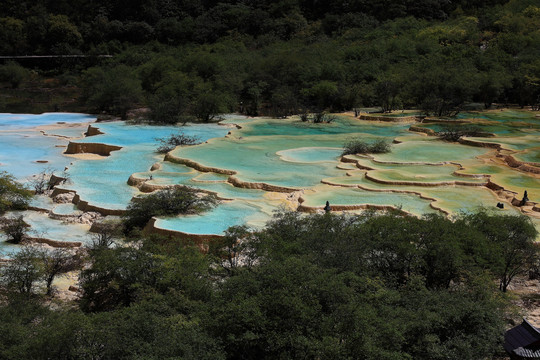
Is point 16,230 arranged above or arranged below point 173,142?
below

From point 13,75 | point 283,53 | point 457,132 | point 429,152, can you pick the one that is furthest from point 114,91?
point 429,152

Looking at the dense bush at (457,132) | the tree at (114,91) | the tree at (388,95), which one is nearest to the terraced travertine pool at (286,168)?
the dense bush at (457,132)

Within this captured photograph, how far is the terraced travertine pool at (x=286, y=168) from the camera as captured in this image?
1814 cm

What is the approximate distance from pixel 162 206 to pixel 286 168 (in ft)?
23.2

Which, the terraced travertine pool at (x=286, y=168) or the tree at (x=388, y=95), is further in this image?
the tree at (x=388, y=95)

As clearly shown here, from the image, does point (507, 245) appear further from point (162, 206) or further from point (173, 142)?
point (173, 142)

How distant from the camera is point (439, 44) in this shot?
50781 mm

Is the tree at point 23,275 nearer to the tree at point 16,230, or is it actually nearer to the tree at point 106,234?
the tree at point 106,234

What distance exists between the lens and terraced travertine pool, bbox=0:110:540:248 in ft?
59.5

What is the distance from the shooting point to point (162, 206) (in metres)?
17.1

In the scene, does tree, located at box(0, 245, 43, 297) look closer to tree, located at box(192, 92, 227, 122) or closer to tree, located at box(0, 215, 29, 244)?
tree, located at box(0, 215, 29, 244)

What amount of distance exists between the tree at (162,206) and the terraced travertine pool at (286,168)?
434 mm

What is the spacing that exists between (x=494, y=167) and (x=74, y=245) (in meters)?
14.6

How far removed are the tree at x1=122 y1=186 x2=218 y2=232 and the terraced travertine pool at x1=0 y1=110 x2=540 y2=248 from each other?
0.43m
